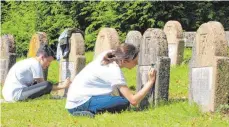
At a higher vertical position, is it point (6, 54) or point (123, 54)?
point (123, 54)

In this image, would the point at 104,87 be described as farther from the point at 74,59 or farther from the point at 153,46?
the point at 74,59

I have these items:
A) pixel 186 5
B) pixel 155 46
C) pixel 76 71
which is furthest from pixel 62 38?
pixel 186 5

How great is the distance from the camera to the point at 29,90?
10.4m

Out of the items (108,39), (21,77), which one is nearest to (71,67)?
(21,77)

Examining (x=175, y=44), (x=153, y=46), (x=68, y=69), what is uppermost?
(x=153, y=46)

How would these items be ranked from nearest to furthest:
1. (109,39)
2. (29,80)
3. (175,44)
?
(109,39), (29,80), (175,44)

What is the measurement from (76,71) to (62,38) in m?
0.98

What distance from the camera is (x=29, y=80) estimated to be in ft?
34.6

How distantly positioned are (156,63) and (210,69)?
99 cm

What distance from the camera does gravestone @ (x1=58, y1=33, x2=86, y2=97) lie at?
37.6 feet

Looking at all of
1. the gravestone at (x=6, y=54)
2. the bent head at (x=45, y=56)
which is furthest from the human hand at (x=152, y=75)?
the gravestone at (x=6, y=54)

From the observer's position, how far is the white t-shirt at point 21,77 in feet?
34.0

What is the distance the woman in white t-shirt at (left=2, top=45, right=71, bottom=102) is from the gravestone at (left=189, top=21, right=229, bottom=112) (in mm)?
3057

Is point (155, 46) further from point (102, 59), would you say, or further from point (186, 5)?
point (186, 5)
